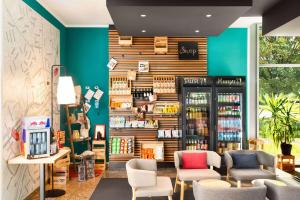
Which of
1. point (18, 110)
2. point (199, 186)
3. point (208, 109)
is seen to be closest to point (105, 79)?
point (208, 109)

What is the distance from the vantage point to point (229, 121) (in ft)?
24.7

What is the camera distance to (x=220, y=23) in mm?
5992

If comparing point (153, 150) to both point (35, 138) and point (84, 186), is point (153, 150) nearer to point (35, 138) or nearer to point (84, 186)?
point (84, 186)

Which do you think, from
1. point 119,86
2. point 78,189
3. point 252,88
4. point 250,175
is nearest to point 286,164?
point 252,88

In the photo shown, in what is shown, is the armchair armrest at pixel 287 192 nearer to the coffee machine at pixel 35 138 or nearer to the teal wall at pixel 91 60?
the coffee machine at pixel 35 138

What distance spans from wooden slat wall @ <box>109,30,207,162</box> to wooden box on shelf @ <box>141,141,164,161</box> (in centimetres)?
20

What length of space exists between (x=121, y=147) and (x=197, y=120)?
6.48 feet

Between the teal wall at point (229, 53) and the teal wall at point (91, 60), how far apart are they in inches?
108

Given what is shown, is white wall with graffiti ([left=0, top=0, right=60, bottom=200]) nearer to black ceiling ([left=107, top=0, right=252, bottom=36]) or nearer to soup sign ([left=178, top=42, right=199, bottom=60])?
black ceiling ([left=107, top=0, right=252, bottom=36])

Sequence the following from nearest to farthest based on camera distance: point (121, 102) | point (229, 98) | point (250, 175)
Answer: point (250, 175) < point (229, 98) < point (121, 102)

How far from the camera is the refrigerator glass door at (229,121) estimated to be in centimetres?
748

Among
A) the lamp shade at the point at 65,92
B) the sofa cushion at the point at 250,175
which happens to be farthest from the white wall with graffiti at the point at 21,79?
the sofa cushion at the point at 250,175

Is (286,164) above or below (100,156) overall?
below

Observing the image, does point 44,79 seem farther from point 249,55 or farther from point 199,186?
point 249,55
